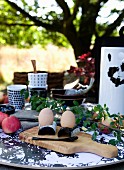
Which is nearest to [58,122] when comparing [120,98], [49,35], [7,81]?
[120,98]

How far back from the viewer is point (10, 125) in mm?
954

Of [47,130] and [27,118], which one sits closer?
[47,130]

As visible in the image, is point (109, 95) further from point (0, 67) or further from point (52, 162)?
point (0, 67)

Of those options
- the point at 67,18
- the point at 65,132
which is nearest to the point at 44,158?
the point at 65,132

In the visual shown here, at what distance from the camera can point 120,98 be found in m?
1.12

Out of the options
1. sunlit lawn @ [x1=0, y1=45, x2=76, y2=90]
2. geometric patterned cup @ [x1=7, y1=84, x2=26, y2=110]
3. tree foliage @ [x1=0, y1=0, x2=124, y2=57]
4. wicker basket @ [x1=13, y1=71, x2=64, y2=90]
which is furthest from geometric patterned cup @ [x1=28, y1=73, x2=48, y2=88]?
sunlit lawn @ [x1=0, y1=45, x2=76, y2=90]

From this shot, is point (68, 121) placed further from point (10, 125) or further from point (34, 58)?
point (34, 58)

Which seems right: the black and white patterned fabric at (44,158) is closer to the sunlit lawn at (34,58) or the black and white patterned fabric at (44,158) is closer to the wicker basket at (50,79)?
the wicker basket at (50,79)

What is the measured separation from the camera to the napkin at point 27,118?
101 cm

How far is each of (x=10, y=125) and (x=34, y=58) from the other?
5106 mm

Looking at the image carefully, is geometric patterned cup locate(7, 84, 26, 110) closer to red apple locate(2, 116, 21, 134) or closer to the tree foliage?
red apple locate(2, 116, 21, 134)

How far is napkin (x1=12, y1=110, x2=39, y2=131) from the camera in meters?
1.01

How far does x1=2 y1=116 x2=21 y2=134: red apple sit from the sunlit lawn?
4.66 metres

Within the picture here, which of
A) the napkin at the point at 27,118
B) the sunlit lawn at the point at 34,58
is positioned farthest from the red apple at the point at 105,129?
the sunlit lawn at the point at 34,58
